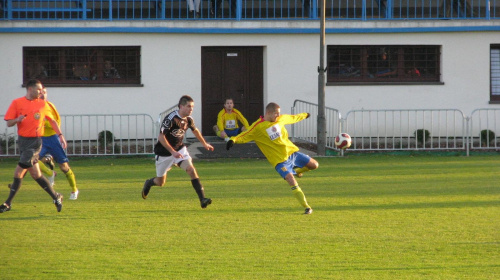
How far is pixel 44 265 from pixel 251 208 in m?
4.53

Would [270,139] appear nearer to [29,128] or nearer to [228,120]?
[29,128]

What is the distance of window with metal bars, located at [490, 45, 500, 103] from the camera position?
24.6 meters

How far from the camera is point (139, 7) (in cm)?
2406

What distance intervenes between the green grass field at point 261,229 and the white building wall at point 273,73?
20.1 ft

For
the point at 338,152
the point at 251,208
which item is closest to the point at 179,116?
the point at 251,208

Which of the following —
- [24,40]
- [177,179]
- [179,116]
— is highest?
[24,40]

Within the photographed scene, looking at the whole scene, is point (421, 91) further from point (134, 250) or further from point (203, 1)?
point (134, 250)

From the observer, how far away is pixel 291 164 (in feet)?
41.7

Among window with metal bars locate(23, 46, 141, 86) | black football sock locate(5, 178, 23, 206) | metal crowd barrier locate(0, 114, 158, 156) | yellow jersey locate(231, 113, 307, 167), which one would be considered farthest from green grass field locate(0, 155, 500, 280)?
window with metal bars locate(23, 46, 141, 86)

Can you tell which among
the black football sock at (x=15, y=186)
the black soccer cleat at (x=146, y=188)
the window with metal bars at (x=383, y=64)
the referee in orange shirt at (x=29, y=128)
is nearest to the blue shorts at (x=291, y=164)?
the black soccer cleat at (x=146, y=188)

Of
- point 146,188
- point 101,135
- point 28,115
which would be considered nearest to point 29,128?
point 28,115

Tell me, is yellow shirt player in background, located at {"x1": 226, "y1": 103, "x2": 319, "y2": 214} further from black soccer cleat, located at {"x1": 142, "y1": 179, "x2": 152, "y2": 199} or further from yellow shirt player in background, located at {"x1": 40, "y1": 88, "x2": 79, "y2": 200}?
yellow shirt player in background, located at {"x1": 40, "y1": 88, "x2": 79, "y2": 200}

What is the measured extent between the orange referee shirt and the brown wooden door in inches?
466

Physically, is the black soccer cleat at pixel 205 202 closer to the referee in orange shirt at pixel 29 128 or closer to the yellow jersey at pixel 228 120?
the referee in orange shirt at pixel 29 128
